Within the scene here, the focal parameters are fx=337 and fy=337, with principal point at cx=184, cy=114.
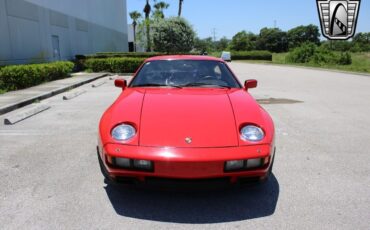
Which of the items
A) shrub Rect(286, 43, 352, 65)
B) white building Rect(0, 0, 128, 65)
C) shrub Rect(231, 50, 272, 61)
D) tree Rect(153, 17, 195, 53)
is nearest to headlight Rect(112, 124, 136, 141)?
white building Rect(0, 0, 128, 65)

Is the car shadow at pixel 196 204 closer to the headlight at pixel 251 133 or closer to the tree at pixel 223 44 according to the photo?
the headlight at pixel 251 133

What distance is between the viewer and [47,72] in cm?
1470

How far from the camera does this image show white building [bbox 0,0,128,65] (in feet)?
50.1

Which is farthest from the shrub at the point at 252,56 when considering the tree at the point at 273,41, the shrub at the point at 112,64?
the shrub at the point at 112,64

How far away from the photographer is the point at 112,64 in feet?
71.6

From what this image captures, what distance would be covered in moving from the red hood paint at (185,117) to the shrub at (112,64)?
1852 cm

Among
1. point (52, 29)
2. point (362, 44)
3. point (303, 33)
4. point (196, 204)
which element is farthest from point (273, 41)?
point (196, 204)

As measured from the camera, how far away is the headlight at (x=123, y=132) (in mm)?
3057

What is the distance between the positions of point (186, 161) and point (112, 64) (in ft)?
65.5

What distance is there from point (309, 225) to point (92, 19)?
28.5m

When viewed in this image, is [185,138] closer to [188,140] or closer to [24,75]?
[188,140]

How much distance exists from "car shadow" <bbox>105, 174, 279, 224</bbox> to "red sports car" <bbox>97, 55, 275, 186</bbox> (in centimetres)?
24

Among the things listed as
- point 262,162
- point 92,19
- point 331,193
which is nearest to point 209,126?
point 262,162

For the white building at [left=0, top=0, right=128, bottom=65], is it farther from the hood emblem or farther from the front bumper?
the hood emblem
